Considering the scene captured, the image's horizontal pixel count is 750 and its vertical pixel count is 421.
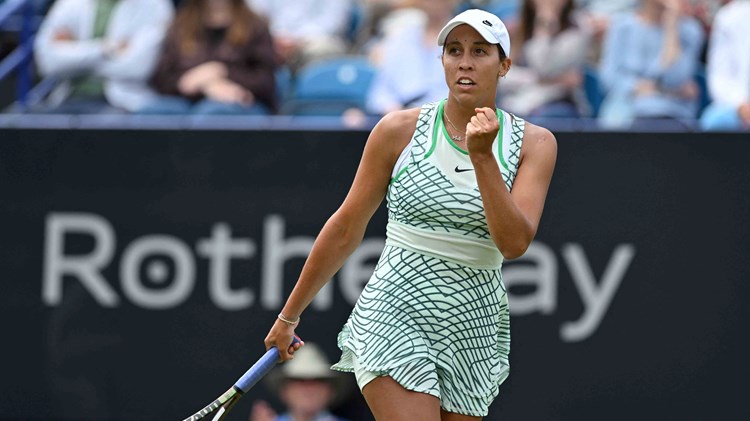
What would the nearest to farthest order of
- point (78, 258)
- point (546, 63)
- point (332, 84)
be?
1. point (78, 258)
2. point (546, 63)
3. point (332, 84)

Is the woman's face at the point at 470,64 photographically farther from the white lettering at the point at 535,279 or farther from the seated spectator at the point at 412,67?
the seated spectator at the point at 412,67

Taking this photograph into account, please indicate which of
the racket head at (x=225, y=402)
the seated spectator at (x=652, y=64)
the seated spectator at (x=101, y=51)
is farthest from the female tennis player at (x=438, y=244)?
the seated spectator at (x=101, y=51)

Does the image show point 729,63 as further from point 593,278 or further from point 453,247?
point 453,247

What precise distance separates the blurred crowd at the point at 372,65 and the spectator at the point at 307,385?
1.46 metres

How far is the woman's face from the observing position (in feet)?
14.1

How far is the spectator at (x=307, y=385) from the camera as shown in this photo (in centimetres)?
738

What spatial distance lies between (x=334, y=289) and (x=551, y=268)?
114 cm

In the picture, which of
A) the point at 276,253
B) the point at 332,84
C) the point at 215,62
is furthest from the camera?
the point at 332,84

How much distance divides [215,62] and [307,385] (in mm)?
2182

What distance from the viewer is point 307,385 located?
291 inches

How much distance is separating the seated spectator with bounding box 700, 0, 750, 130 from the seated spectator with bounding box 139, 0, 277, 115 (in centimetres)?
259

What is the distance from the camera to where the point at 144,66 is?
28.2ft

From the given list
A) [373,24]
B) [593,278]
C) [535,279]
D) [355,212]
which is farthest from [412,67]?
[355,212]

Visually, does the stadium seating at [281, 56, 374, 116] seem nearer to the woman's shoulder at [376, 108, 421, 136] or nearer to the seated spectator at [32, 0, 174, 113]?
the seated spectator at [32, 0, 174, 113]
